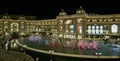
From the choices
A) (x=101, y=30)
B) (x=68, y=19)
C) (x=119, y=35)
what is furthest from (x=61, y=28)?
(x=119, y=35)

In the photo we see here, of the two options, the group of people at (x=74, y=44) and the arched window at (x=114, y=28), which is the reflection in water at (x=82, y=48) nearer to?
the group of people at (x=74, y=44)

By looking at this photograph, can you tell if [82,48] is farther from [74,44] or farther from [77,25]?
[77,25]

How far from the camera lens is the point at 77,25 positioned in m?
102

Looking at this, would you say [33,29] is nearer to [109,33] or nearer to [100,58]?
[109,33]

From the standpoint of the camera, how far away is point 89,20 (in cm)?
9856

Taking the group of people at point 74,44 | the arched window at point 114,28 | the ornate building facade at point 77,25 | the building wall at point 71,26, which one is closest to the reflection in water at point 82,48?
the group of people at point 74,44

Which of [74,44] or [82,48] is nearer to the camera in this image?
[82,48]

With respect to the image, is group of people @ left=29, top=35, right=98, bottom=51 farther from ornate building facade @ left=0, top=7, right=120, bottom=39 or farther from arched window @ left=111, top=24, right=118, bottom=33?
ornate building facade @ left=0, top=7, right=120, bottom=39

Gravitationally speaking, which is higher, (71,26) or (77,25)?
(77,25)

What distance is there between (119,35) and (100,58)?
57170mm

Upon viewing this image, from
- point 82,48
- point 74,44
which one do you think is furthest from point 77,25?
point 82,48

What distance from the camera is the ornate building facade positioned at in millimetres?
93556

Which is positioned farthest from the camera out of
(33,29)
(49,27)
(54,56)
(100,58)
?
(33,29)

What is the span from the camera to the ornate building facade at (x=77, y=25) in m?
93.6
